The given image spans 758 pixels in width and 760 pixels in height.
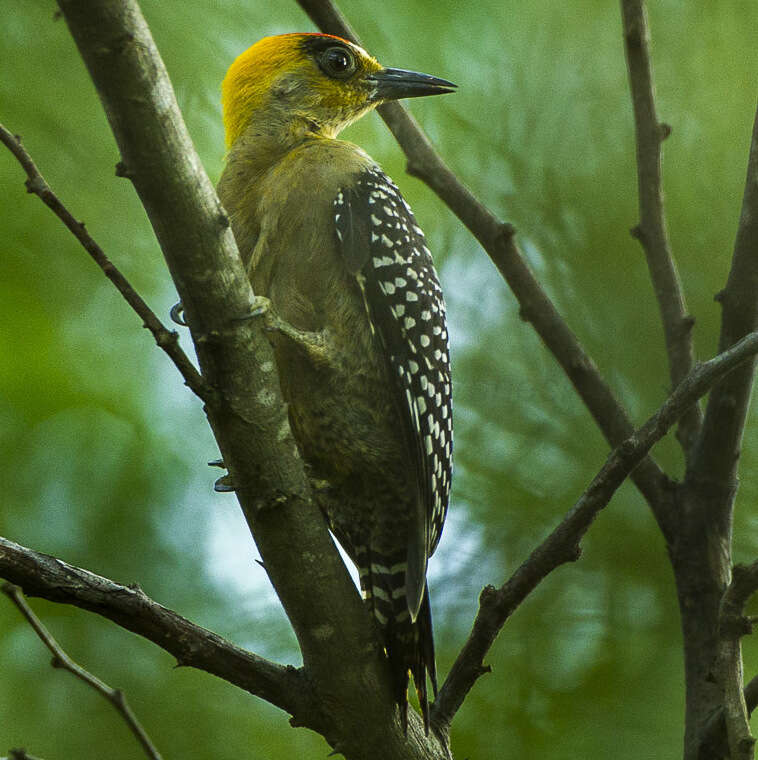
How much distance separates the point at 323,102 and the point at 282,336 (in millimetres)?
1439

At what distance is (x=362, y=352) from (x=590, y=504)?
1.13 meters

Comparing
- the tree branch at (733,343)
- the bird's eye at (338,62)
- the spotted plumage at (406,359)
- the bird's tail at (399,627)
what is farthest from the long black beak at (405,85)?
the bird's tail at (399,627)

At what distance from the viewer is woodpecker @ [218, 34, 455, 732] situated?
3352mm

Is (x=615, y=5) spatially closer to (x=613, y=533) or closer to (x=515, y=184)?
(x=515, y=184)

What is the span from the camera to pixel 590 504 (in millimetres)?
2555

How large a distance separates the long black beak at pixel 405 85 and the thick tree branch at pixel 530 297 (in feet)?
1.06

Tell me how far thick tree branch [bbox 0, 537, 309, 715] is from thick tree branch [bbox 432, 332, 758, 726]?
1.73 feet

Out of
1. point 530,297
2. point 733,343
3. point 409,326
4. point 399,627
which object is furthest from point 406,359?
point 733,343

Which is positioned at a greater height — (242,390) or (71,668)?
(242,390)

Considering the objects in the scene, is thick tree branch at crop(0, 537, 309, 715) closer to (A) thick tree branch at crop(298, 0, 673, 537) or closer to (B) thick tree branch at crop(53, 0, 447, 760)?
(B) thick tree branch at crop(53, 0, 447, 760)

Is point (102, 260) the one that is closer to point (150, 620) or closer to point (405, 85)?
point (150, 620)

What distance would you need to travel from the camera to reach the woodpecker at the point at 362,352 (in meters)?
3.35

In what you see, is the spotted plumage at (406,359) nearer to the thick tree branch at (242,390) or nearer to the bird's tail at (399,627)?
the bird's tail at (399,627)

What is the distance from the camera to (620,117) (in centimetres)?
512
